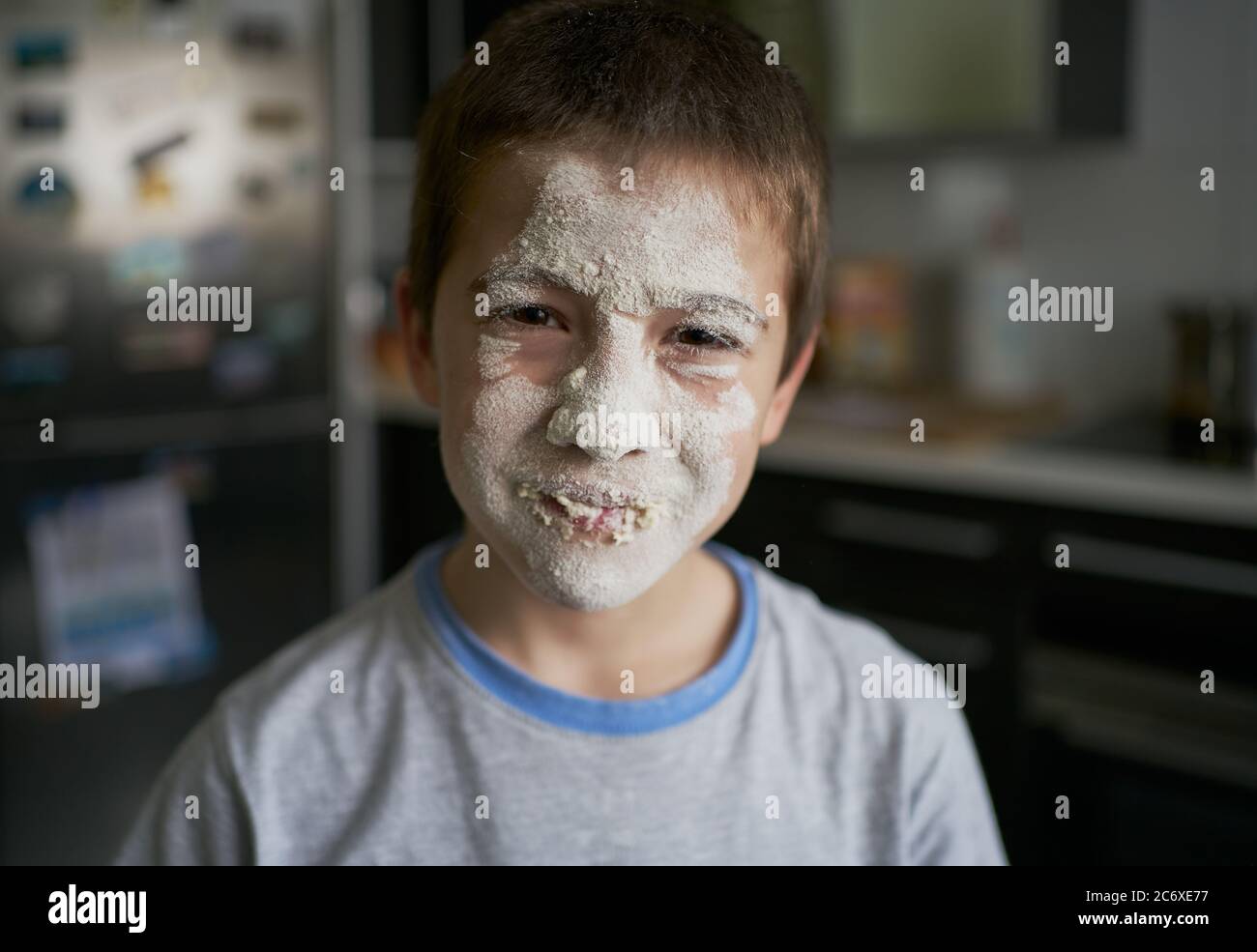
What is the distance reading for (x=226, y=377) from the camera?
74.0 inches

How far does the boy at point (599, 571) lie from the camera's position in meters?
0.47

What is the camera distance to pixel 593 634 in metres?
0.58

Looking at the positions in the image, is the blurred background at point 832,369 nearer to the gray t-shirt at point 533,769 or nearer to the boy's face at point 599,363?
the gray t-shirt at point 533,769

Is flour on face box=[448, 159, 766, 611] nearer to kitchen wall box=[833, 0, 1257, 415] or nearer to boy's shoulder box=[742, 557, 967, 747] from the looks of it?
boy's shoulder box=[742, 557, 967, 747]

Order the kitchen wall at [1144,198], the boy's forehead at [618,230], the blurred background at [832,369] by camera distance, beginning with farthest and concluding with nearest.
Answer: the kitchen wall at [1144,198], the blurred background at [832,369], the boy's forehead at [618,230]

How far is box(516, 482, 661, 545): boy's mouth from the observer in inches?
19.1

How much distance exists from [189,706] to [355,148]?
0.90 metres

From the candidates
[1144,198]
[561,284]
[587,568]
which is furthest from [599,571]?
[1144,198]

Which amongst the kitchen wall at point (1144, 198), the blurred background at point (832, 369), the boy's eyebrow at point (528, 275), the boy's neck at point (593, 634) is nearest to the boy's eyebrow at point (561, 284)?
the boy's eyebrow at point (528, 275)

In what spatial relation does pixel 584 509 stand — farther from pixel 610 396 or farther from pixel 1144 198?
pixel 1144 198

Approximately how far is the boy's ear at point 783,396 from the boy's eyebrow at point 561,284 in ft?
0.22

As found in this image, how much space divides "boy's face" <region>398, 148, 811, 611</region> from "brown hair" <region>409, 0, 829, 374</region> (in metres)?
0.01

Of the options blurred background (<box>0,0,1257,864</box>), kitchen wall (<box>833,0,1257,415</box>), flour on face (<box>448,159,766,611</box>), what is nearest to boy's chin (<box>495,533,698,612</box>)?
flour on face (<box>448,159,766,611</box>)
